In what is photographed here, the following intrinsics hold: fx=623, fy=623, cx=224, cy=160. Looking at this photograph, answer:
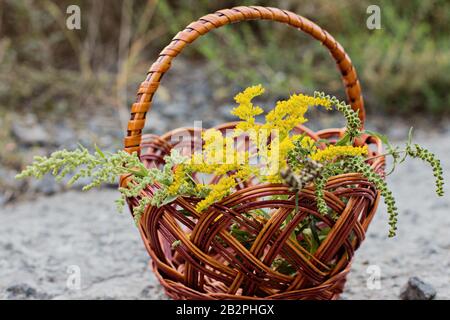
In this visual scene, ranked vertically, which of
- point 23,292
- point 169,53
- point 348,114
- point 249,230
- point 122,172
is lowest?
point 23,292

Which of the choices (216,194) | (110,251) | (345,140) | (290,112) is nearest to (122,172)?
(216,194)

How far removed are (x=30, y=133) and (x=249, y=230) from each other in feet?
6.58

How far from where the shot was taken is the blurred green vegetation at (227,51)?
333 centimetres

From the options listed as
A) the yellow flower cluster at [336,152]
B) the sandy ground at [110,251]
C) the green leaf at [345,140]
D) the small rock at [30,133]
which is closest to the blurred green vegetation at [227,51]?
the small rock at [30,133]

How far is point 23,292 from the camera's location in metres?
1.72

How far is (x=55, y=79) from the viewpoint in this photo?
3.33 metres

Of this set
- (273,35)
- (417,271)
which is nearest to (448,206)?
(417,271)

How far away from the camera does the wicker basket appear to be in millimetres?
1249

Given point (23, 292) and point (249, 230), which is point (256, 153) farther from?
point (23, 292)

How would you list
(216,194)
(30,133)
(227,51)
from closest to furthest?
(216,194)
(30,133)
(227,51)

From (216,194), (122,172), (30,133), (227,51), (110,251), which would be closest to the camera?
(216,194)

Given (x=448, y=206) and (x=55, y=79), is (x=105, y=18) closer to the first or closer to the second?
(x=55, y=79)

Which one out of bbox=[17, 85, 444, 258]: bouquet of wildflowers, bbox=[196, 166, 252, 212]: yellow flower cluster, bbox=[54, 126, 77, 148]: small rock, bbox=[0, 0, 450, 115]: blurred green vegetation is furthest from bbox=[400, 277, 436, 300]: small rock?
bbox=[54, 126, 77, 148]: small rock
